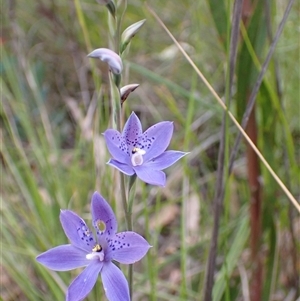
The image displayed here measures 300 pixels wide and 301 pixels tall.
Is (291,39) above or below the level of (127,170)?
below

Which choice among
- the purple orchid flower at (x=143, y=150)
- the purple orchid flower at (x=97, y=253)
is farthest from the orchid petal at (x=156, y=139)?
the purple orchid flower at (x=97, y=253)

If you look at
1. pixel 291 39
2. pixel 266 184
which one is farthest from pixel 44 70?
pixel 266 184

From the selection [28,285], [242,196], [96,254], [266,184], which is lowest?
[242,196]

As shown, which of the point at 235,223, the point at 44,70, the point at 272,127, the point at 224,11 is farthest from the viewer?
the point at 44,70

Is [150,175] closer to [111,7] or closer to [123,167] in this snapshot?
[123,167]

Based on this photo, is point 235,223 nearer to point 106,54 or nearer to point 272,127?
point 272,127

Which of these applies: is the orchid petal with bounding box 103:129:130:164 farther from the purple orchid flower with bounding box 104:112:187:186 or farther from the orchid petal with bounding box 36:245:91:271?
the orchid petal with bounding box 36:245:91:271
